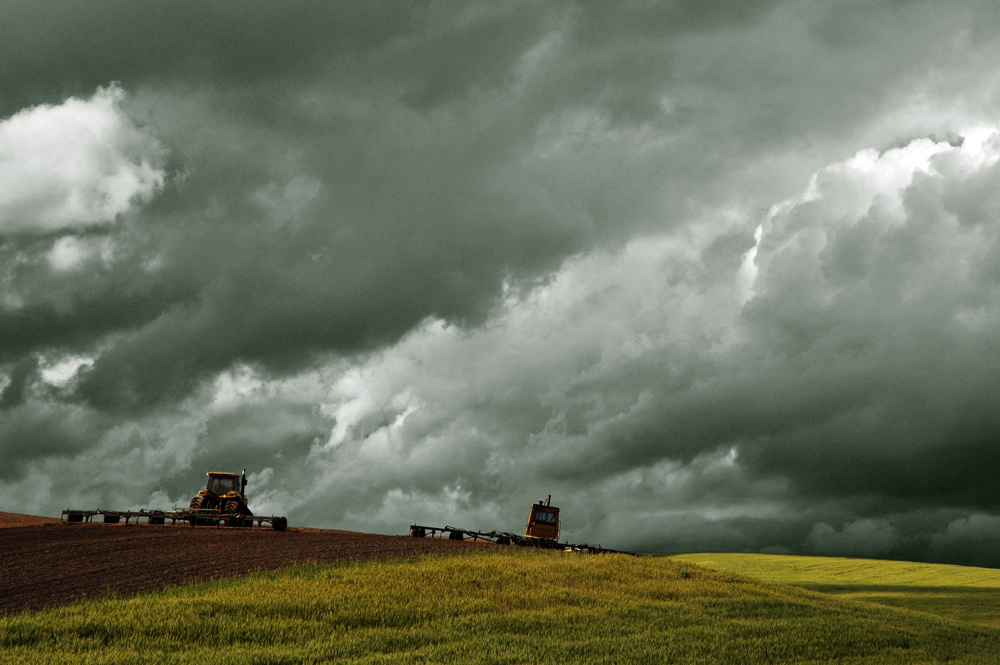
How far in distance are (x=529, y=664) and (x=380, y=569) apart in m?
16.0

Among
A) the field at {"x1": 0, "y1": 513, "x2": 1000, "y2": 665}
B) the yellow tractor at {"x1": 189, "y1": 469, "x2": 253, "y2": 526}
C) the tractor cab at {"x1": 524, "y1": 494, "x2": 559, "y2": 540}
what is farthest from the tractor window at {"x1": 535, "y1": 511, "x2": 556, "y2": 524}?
the yellow tractor at {"x1": 189, "y1": 469, "x2": 253, "y2": 526}

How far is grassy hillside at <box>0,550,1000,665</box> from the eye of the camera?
22.2m

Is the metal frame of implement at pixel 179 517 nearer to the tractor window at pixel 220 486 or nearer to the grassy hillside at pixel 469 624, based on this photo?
the tractor window at pixel 220 486

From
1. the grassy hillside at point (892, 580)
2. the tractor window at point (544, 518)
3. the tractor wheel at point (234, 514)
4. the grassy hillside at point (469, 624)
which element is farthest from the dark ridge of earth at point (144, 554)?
the grassy hillside at point (892, 580)

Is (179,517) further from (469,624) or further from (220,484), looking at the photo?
(469,624)

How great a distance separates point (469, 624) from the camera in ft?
86.7

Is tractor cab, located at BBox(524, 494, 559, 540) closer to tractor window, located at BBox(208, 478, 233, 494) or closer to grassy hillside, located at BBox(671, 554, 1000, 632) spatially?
grassy hillside, located at BBox(671, 554, 1000, 632)

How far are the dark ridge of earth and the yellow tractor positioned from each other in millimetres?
2288

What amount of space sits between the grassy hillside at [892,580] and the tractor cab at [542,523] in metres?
10.3

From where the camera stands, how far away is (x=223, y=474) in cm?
6419

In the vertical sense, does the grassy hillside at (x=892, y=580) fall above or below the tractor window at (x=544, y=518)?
below

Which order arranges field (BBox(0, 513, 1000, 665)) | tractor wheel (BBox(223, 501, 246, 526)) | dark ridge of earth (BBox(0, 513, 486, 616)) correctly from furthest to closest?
1. tractor wheel (BBox(223, 501, 246, 526))
2. dark ridge of earth (BBox(0, 513, 486, 616))
3. field (BBox(0, 513, 1000, 665))

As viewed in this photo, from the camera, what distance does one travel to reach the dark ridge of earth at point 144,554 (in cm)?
3130

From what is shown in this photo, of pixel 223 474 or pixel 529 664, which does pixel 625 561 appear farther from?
pixel 223 474
